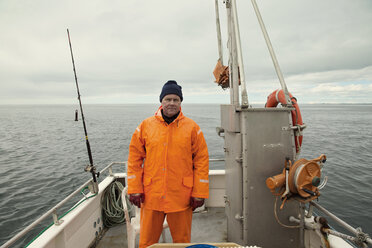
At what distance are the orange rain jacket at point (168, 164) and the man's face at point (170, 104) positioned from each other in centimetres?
8

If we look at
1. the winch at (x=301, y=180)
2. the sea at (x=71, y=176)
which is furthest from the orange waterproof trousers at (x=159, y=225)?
the sea at (x=71, y=176)

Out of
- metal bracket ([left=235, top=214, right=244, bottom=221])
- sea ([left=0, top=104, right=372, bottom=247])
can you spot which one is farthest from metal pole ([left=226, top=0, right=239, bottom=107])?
sea ([left=0, top=104, right=372, bottom=247])

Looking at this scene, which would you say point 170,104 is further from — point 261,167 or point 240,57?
point 261,167

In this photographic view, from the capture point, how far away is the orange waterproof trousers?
6.79 feet

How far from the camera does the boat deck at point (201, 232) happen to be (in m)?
3.11

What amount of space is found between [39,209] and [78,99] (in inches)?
259

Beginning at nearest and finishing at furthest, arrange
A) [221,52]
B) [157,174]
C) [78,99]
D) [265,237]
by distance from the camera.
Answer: [157,174], [265,237], [221,52], [78,99]

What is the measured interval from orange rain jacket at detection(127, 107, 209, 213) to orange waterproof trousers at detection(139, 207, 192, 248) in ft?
0.29

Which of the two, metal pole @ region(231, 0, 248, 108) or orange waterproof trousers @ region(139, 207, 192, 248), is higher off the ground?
metal pole @ region(231, 0, 248, 108)

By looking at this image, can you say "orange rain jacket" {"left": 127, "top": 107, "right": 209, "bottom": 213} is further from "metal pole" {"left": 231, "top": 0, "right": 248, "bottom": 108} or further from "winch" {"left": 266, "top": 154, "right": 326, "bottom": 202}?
"winch" {"left": 266, "top": 154, "right": 326, "bottom": 202}

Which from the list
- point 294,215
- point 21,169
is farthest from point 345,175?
point 21,169

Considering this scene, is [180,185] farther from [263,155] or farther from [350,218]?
[350,218]

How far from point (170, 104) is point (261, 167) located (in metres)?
1.16

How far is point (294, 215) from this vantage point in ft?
7.28
